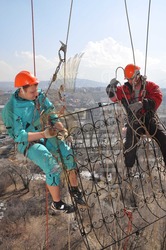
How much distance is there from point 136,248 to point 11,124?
435 inches

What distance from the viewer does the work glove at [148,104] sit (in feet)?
7.98

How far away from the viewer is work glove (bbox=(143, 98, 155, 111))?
2.43 metres

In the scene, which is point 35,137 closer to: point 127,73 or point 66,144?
point 66,144

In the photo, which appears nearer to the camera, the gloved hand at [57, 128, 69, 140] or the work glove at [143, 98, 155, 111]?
the gloved hand at [57, 128, 69, 140]

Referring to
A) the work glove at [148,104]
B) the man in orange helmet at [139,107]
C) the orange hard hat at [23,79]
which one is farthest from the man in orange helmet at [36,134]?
the work glove at [148,104]

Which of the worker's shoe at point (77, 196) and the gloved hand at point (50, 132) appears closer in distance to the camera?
the gloved hand at point (50, 132)

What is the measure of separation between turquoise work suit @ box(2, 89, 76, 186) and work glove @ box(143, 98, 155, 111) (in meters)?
0.86

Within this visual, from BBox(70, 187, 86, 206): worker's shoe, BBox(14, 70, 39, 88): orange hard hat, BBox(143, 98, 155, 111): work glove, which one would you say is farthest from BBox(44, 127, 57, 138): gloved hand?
BBox(143, 98, 155, 111): work glove

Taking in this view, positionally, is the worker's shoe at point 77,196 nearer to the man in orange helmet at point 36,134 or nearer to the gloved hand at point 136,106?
the man in orange helmet at point 36,134

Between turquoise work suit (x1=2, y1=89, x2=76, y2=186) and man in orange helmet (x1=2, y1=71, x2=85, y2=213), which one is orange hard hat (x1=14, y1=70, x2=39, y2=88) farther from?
turquoise work suit (x1=2, y1=89, x2=76, y2=186)

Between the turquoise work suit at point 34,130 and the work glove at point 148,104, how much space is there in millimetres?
862

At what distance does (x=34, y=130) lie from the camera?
230 cm

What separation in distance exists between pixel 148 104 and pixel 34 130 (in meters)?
1.15

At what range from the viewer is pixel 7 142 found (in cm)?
3164
